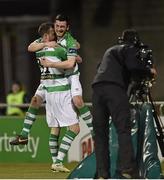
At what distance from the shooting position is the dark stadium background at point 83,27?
68.9ft

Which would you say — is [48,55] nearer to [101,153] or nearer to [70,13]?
[101,153]

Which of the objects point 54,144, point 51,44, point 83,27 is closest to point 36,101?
point 54,144

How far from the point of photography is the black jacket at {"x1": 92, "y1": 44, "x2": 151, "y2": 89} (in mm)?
10062

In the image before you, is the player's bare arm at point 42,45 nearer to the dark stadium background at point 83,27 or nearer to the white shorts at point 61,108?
the white shorts at point 61,108

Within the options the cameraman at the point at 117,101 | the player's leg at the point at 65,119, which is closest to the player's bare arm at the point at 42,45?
the player's leg at the point at 65,119

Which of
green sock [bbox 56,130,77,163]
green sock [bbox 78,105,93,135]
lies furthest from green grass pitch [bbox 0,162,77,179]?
green sock [bbox 78,105,93,135]

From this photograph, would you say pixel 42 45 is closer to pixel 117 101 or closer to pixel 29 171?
pixel 29 171

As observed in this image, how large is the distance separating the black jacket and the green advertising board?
5.12 metres

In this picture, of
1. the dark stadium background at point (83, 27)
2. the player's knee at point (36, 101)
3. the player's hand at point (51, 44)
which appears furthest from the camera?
the dark stadium background at point (83, 27)

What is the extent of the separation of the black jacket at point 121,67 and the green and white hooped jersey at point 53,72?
85.8 inches

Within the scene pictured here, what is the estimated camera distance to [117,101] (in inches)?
398

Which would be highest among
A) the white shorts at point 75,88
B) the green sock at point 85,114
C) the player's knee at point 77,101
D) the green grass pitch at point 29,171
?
the white shorts at point 75,88

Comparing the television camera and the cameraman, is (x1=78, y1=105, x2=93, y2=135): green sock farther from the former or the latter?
the cameraman

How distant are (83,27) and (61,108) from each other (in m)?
8.86
